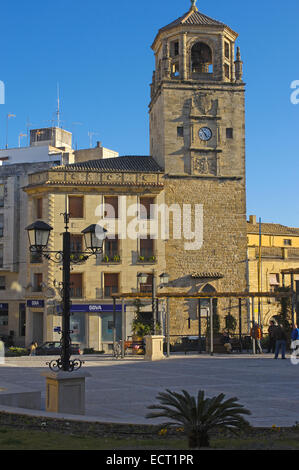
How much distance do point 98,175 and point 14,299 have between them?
15119 mm

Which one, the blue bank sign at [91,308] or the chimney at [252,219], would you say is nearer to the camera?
the blue bank sign at [91,308]

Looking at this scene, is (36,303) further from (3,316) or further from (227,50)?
(227,50)

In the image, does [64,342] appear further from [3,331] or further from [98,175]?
[3,331]

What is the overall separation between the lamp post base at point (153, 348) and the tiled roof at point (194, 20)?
1012 inches

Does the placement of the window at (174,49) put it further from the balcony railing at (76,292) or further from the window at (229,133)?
the balcony railing at (76,292)

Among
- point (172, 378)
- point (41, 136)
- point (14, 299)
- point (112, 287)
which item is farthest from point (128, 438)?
point (41, 136)

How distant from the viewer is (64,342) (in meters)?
11.9

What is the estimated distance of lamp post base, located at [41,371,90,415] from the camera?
36.5 feet

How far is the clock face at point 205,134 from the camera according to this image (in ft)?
145

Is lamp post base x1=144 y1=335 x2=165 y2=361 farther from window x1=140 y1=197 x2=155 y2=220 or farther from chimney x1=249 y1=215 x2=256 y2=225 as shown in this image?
chimney x1=249 y1=215 x2=256 y2=225

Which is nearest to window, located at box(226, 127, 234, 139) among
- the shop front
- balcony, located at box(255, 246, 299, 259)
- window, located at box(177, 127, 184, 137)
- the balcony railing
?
window, located at box(177, 127, 184, 137)

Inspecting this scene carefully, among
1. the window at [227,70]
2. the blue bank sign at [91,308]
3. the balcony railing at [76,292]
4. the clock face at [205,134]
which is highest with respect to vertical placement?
the window at [227,70]

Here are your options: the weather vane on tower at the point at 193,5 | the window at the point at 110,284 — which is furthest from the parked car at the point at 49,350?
the weather vane on tower at the point at 193,5

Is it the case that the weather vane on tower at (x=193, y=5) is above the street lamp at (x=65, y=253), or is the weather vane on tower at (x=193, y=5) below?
above
